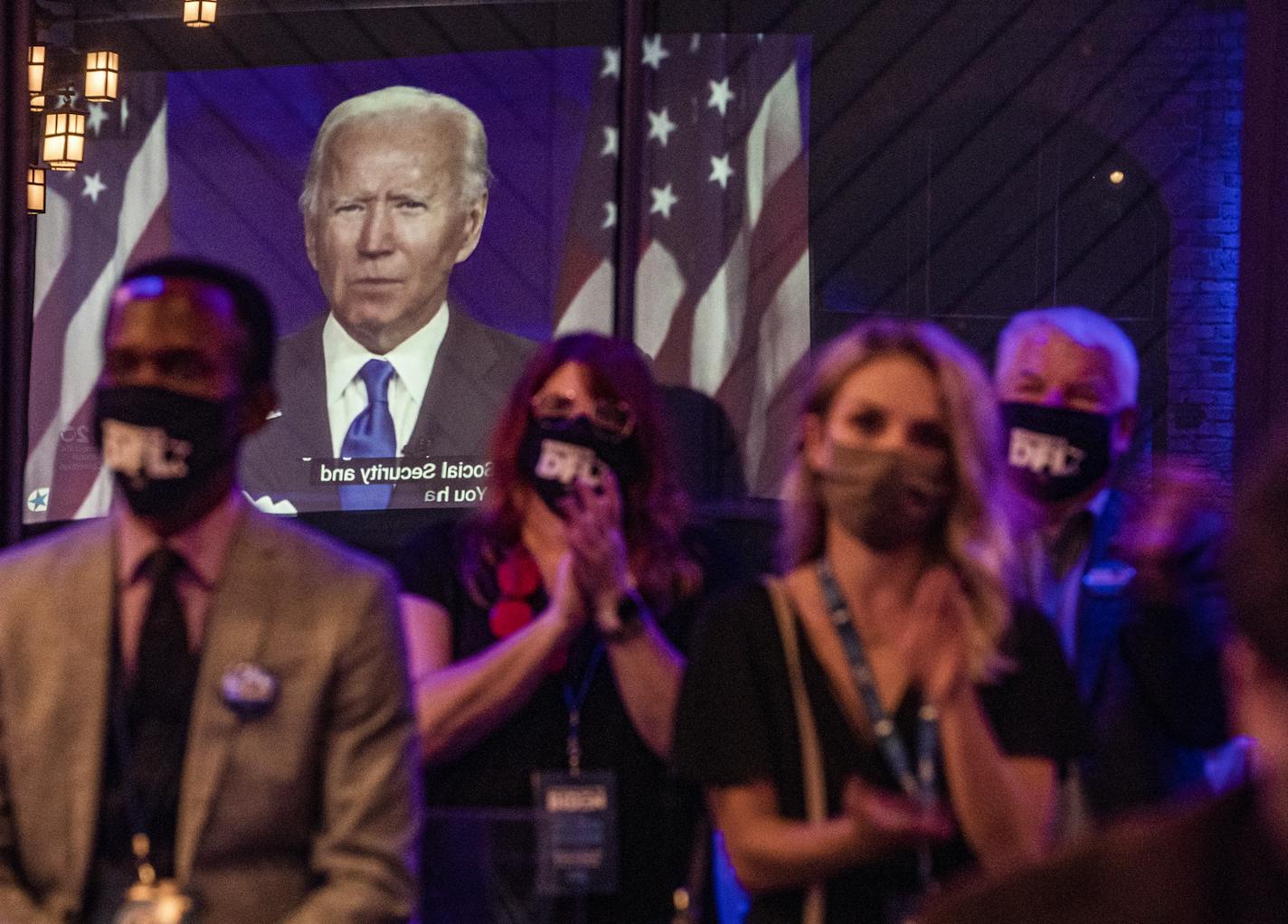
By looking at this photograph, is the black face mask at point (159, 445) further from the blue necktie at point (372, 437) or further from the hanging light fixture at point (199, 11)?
the hanging light fixture at point (199, 11)

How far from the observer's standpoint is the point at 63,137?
5078 millimetres

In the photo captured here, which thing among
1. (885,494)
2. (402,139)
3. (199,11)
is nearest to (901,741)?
(885,494)

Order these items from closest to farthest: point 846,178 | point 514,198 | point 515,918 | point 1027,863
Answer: point 1027,863 < point 515,918 < point 846,178 < point 514,198

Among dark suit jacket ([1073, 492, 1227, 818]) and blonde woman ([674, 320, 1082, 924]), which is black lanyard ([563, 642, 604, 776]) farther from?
dark suit jacket ([1073, 492, 1227, 818])

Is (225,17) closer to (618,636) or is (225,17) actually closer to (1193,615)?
(618,636)

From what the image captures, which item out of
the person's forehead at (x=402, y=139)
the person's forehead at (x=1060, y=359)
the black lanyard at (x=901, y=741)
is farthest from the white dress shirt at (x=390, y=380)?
the black lanyard at (x=901, y=741)

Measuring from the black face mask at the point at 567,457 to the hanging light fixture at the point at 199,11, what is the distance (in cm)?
268

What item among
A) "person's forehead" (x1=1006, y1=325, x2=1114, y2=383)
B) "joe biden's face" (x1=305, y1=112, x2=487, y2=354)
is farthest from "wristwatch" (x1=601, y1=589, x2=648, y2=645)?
"joe biden's face" (x1=305, y1=112, x2=487, y2=354)

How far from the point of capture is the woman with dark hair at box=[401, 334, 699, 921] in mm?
2596

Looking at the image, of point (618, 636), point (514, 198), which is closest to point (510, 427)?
point (618, 636)

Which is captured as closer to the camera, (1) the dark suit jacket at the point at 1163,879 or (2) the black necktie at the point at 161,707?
(1) the dark suit jacket at the point at 1163,879

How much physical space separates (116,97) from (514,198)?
4.48 ft

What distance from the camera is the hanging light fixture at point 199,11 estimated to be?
4.94 meters

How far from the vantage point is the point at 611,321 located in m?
4.84
